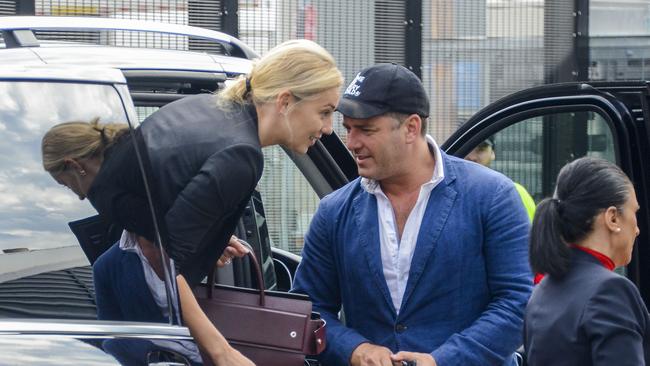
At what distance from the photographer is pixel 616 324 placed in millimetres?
3193

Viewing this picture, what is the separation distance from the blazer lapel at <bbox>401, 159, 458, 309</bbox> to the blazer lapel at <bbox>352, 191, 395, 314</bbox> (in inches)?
3.2

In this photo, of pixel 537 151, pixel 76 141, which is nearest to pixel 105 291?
pixel 76 141

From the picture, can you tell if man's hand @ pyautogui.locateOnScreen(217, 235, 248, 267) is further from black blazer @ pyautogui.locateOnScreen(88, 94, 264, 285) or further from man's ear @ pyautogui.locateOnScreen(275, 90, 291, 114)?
man's ear @ pyautogui.locateOnScreen(275, 90, 291, 114)

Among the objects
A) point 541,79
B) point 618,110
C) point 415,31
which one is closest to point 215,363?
point 618,110

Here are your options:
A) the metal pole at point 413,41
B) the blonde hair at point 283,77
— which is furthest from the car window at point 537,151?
the blonde hair at point 283,77

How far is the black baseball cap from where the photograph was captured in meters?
3.72

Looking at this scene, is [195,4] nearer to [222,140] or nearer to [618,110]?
[618,110]

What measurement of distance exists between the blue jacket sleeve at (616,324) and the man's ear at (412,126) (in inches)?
30.6

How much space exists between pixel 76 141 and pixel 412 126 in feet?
4.13

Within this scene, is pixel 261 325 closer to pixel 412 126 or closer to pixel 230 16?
pixel 412 126

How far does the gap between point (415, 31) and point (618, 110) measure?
15.5ft

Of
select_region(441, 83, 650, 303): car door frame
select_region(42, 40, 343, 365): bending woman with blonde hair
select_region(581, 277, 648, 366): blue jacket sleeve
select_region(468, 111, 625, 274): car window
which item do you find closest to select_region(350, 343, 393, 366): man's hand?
select_region(42, 40, 343, 365): bending woman with blonde hair

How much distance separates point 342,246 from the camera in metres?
3.87

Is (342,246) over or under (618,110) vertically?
under
